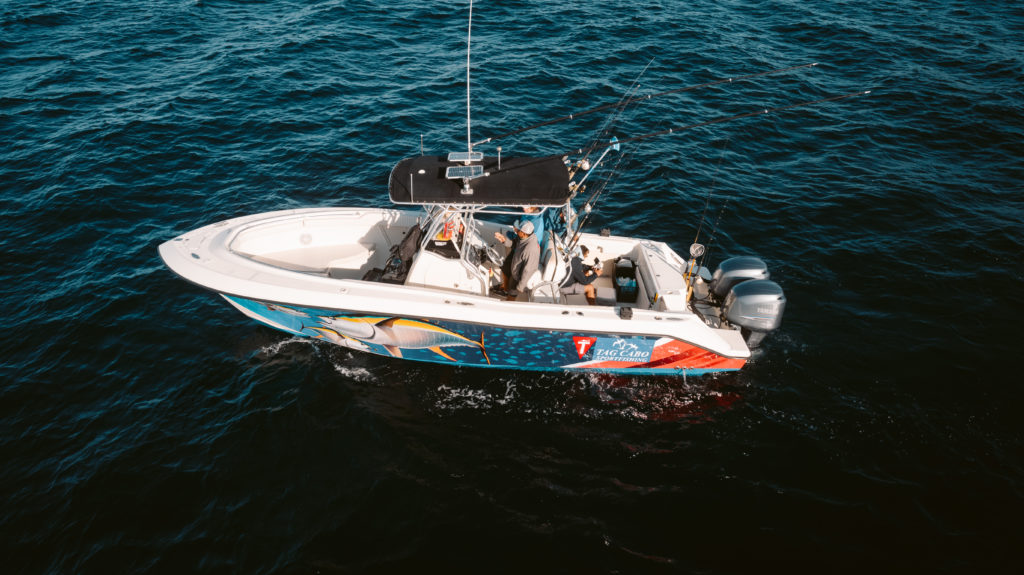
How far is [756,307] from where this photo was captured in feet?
23.2

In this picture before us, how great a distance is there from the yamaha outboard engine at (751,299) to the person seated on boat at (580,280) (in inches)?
75.7

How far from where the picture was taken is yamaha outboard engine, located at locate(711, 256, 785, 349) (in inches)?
277

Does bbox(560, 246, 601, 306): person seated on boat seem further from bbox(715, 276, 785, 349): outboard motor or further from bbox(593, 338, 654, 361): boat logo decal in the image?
bbox(715, 276, 785, 349): outboard motor

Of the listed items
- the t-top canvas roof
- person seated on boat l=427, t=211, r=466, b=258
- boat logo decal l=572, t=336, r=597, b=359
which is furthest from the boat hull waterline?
the t-top canvas roof

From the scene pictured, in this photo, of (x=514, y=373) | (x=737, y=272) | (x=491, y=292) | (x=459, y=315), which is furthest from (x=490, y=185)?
(x=737, y=272)

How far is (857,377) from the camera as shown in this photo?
7621 mm

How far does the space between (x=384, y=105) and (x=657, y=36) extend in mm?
10377

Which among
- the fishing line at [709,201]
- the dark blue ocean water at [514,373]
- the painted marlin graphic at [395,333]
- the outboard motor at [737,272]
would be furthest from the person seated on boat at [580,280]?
the fishing line at [709,201]

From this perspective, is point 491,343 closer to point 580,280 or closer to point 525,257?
point 525,257

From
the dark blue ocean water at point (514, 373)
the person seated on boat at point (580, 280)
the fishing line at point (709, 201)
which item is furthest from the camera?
the fishing line at point (709, 201)

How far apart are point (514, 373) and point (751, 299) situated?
11.7 ft

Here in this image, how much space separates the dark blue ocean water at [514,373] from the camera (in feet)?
19.0

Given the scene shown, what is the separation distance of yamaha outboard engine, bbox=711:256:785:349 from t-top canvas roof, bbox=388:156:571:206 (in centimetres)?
281

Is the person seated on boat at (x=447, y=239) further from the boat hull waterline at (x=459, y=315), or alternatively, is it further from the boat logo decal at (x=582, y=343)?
the boat logo decal at (x=582, y=343)
